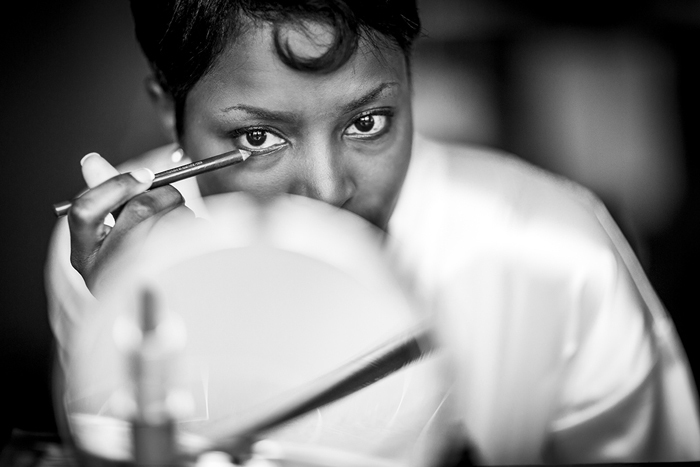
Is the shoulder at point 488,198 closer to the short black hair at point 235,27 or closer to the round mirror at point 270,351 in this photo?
the short black hair at point 235,27

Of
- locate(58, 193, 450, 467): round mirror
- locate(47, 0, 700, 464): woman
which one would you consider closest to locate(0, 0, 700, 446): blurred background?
locate(47, 0, 700, 464): woman

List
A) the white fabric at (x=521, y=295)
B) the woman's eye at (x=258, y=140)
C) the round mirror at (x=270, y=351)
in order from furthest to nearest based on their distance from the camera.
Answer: the white fabric at (x=521, y=295)
the woman's eye at (x=258, y=140)
the round mirror at (x=270, y=351)

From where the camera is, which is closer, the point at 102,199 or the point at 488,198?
the point at 102,199

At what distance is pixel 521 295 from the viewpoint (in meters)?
0.55

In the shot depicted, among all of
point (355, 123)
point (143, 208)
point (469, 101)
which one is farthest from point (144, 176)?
point (469, 101)

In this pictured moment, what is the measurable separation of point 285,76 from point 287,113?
0.02 meters

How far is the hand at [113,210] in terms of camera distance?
383 mm

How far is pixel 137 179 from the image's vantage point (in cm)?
39

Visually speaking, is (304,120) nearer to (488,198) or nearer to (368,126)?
(368,126)

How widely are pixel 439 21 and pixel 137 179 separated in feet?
0.74

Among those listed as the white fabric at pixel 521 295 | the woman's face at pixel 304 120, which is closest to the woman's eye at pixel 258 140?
the woman's face at pixel 304 120

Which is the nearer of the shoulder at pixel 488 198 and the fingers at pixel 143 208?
the fingers at pixel 143 208

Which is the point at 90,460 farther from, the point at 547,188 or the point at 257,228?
the point at 547,188

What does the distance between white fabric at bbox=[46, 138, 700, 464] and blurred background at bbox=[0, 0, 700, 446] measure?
0.11ft
